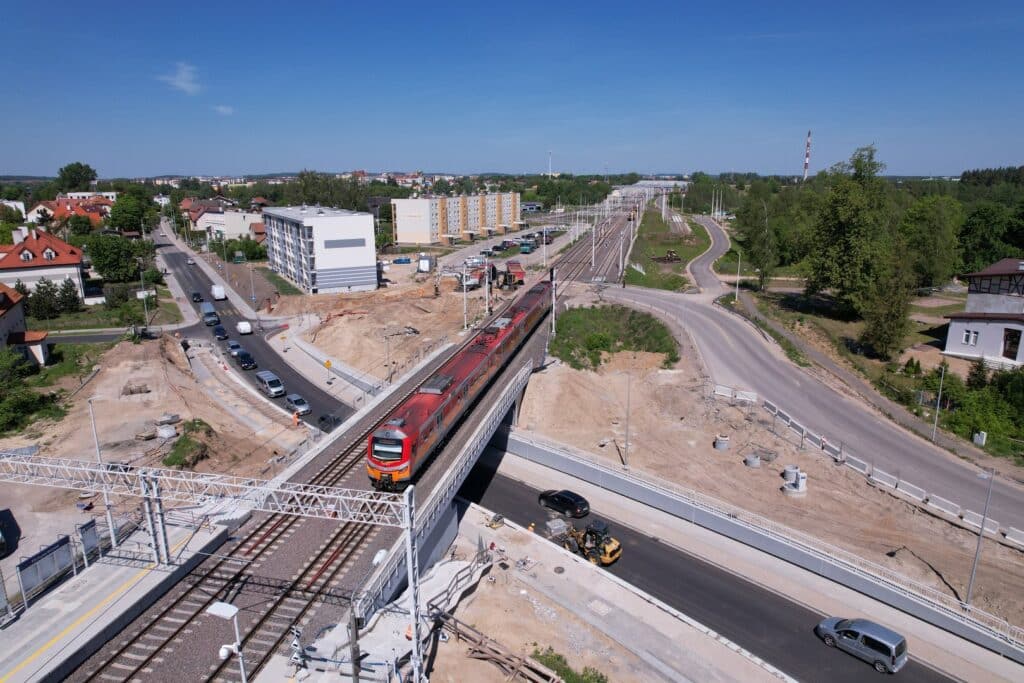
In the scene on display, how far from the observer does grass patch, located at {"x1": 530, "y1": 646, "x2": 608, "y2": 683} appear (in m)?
20.1

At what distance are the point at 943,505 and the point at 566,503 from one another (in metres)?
18.8

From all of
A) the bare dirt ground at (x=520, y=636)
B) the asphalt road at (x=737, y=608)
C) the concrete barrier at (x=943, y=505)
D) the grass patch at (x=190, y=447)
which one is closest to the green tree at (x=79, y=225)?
the grass patch at (x=190, y=447)

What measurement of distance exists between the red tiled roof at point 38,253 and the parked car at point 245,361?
29392 mm

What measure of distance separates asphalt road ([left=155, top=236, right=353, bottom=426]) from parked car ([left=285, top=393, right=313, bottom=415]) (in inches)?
15.8

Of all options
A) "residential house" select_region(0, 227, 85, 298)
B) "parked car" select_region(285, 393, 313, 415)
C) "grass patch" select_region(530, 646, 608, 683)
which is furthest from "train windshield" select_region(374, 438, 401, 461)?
"residential house" select_region(0, 227, 85, 298)

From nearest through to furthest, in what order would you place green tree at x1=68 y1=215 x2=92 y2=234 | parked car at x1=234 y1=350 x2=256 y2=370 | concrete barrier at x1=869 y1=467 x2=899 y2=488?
concrete barrier at x1=869 y1=467 x2=899 y2=488 → parked car at x1=234 y1=350 x2=256 y2=370 → green tree at x1=68 y1=215 x2=92 y2=234

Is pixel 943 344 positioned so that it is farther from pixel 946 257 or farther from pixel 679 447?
pixel 679 447

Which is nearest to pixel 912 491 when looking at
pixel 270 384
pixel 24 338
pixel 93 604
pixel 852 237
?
pixel 852 237

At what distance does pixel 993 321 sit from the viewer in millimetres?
47000

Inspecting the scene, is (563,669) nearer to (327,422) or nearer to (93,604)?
(93,604)

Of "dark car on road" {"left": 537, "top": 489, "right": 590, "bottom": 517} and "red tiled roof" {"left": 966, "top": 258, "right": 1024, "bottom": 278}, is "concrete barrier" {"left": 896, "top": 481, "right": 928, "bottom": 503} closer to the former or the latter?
"dark car on road" {"left": 537, "top": 489, "right": 590, "bottom": 517}

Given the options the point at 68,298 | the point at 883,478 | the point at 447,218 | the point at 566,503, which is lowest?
the point at 566,503

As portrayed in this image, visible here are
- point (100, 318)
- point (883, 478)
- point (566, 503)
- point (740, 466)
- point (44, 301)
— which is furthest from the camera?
point (100, 318)

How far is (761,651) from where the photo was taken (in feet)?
72.3
